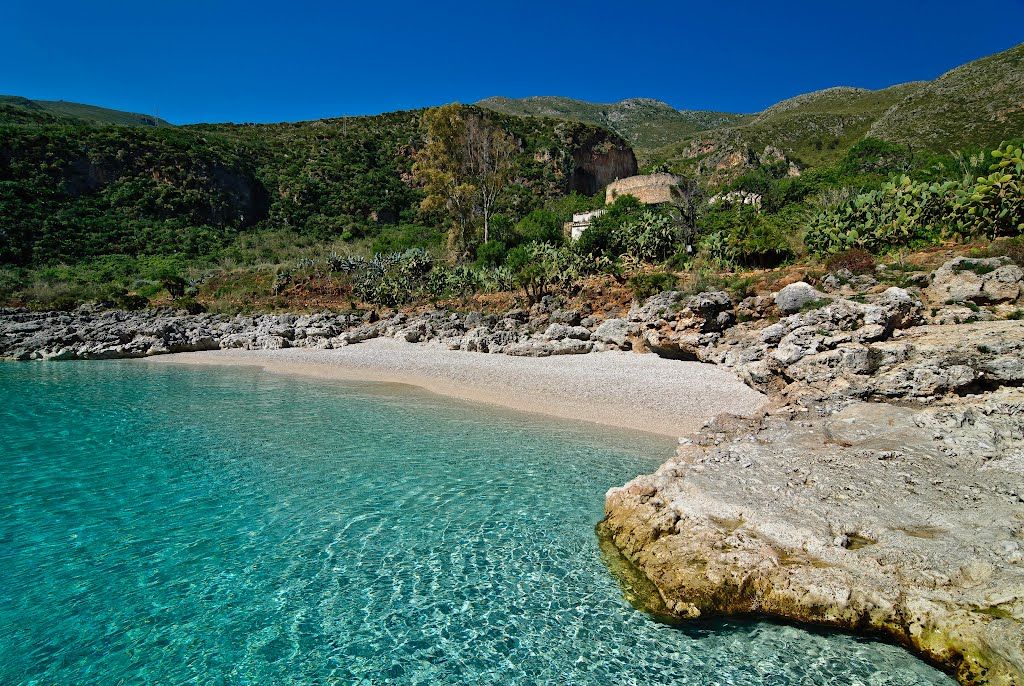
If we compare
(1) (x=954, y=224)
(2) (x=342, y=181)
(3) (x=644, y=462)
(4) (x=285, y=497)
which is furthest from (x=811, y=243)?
(2) (x=342, y=181)

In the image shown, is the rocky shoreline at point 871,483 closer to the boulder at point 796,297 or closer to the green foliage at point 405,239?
the boulder at point 796,297

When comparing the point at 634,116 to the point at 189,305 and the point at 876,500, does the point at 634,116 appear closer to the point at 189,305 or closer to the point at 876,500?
the point at 189,305

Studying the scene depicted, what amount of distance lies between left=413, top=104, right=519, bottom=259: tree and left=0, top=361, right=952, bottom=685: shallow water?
28.5 m

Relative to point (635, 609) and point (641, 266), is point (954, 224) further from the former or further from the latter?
point (635, 609)

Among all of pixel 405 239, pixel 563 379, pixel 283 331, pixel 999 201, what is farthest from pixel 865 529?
pixel 405 239

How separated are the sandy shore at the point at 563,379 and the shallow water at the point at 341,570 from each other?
198 centimetres

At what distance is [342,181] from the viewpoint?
65.1 m

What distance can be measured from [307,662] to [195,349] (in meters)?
28.9

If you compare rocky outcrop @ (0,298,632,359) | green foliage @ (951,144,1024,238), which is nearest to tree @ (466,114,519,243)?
rocky outcrop @ (0,298,632,359)

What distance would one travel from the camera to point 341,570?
6160 millimetres

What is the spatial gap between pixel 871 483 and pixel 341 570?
6.84 metres

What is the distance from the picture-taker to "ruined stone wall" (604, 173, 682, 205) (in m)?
51.4

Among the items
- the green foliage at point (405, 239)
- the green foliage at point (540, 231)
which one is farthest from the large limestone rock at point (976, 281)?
the green foliage at point (405, 239)

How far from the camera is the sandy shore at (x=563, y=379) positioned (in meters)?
13.0
